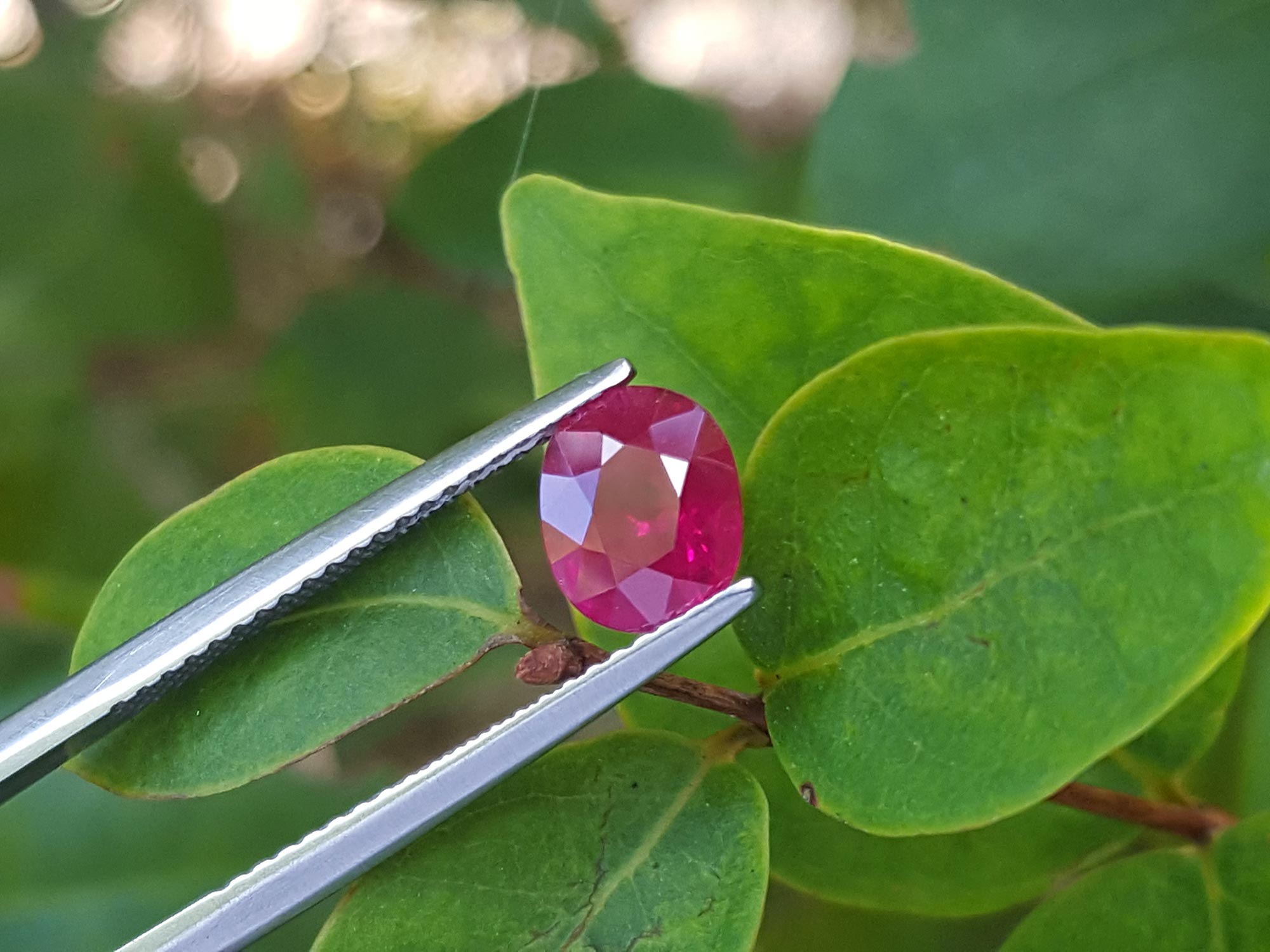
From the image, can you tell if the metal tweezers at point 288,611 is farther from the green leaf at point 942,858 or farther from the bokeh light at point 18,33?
the bokeh light at point 18,33

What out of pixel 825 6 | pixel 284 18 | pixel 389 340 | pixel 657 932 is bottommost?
pixel 657 932

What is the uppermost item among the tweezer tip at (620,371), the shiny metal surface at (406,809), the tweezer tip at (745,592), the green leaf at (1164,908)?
the tweezer tip at (620,371)

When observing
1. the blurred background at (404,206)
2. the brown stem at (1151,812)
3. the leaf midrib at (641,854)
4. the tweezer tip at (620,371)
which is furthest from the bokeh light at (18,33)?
the brown stem at (1151,812)

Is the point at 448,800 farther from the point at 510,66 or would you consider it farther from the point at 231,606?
the point at 510,66

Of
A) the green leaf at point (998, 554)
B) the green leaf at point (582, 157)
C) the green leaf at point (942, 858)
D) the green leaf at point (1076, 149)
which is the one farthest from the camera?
the green leaf at point (582, 157)

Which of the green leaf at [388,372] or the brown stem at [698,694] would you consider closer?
the brown stem at [698,694]

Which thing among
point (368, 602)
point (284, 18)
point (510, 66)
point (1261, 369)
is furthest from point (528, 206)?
point (284, 18)

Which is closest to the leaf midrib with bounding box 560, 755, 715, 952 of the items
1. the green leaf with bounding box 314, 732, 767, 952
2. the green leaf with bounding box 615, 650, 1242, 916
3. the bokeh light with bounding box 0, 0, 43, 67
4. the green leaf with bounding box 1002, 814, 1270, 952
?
the green leaf with bounding box 314, 732, 767, 952

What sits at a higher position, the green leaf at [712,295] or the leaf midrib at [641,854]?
the green leaf at [712,295]
